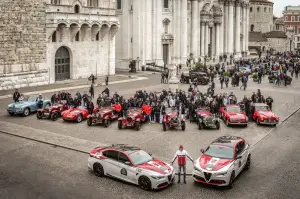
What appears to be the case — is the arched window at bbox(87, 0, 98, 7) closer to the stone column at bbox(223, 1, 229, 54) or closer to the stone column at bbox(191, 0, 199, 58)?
the stone column at bbox(191, 0, 199, 58)

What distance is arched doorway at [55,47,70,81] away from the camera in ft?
143

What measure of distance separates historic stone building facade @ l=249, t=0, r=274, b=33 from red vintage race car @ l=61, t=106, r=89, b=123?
103919 millimetres

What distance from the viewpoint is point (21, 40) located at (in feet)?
126

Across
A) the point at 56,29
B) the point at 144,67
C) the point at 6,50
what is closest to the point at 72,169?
the point at 6,50

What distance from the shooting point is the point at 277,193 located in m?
13.8

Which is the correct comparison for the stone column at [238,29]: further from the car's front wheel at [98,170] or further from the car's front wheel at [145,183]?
the car's front wheel at [145,183]

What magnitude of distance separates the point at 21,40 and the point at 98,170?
26.5 m

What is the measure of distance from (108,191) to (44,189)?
2.19 metres

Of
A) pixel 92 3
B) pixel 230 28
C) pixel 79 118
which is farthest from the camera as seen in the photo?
pixel 230 28

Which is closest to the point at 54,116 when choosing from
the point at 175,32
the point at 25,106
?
the point at 25,106

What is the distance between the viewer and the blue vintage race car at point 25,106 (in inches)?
1039

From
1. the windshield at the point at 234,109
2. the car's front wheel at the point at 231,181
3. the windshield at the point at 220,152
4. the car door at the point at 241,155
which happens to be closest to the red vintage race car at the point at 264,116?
the windshield at the point at 234,109

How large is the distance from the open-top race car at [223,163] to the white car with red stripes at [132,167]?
1.10 m

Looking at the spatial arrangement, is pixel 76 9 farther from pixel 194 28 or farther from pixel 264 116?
pixel 264 116
